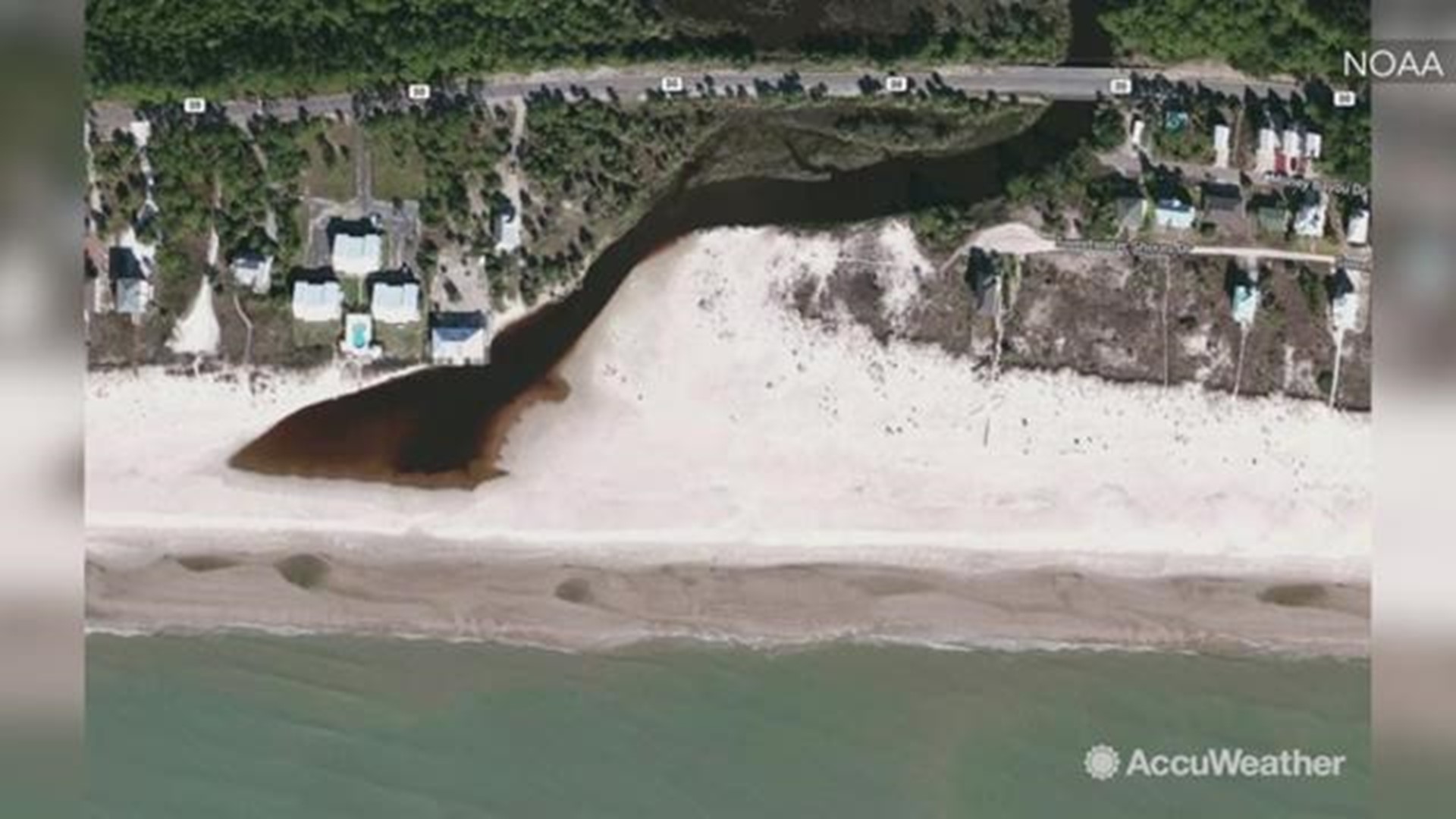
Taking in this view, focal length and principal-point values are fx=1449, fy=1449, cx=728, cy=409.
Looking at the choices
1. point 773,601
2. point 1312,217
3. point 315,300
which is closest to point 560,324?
point 315,300

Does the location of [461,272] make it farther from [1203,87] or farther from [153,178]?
[1203,87]

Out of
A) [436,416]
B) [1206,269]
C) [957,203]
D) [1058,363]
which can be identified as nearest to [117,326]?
[436,416]

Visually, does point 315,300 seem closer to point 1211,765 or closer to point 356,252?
point 356,252

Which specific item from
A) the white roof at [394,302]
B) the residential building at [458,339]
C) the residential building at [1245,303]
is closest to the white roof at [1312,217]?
the residential building at [1245,303]

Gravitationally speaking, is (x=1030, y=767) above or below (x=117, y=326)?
below

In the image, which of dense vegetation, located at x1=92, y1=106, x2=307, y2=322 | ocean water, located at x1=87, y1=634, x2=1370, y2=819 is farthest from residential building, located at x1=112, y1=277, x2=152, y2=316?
ocean water, located at x1=87, y1=634, x2=1370, y2=819

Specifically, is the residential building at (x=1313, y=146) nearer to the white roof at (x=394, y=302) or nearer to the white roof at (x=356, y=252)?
the white roof at (x=394, y=302)
